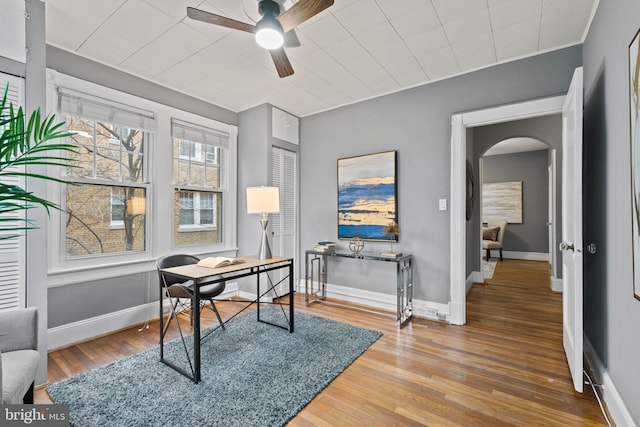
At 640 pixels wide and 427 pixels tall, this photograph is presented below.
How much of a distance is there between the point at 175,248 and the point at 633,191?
3.90 m

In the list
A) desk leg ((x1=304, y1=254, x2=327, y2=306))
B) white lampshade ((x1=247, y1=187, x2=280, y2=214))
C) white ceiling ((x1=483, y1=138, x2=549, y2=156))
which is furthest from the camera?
white ceiling ((x1=483, y1=138, x2=549, y2=156))

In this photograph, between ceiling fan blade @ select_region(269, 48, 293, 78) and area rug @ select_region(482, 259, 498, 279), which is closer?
ceiling fan blade @ select_region(269, 48, 293, 78)

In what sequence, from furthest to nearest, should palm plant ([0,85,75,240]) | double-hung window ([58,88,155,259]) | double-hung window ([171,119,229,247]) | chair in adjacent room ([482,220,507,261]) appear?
chair in adjacent room ([482,220,507,261]) → double-hung window ([171,119,229,247]) → double-hung window ([58,88,155,259]) → palm plant ([0,85,75,240])

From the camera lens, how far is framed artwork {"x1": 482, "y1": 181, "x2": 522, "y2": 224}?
734 centimetres

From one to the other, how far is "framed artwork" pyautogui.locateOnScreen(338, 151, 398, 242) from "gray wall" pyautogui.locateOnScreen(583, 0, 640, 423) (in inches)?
69.8

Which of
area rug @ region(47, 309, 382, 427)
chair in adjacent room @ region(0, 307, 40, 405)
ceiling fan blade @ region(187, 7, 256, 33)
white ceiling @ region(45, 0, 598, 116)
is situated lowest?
area rug @ region(47, 309, 382, 427)

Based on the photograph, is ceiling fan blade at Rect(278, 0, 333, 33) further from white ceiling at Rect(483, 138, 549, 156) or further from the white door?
white ceiling at Rect(483, 138, 549, 156)

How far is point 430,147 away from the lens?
11.1 ft

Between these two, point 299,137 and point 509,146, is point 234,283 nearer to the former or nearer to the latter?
point 299,137

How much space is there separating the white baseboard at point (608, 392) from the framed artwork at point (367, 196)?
196 centimetres

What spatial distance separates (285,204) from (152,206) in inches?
66.7

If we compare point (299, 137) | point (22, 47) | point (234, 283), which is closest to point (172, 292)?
point (234, 283)

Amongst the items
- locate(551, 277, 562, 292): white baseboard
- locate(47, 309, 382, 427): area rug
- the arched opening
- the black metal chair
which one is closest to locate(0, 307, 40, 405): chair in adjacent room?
locate(47, 309, 382, 427): area rug

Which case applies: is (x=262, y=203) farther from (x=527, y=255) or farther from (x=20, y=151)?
(x=527, y=255)
